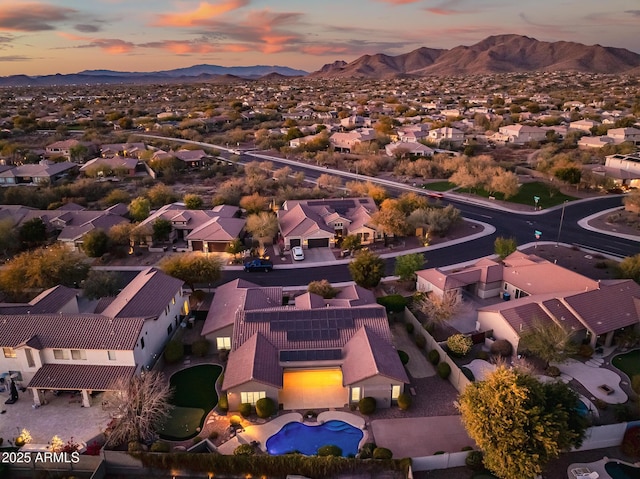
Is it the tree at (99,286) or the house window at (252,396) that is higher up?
the tree at (99,286)

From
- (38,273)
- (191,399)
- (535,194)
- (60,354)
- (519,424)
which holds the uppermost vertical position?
(519,424)

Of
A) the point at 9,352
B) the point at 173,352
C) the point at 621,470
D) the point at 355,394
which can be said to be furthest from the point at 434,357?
the point at 9,352

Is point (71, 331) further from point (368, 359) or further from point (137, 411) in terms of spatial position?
point (368, 359)

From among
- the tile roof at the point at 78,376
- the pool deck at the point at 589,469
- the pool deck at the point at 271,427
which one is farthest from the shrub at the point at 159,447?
the pool deck at the point at 589,469

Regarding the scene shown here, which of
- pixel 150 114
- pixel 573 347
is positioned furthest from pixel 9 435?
pixel 150 114

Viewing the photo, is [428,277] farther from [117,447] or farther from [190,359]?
[117,447]

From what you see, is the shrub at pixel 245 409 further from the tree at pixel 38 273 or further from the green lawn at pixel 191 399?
the tree at pixel 38 273
